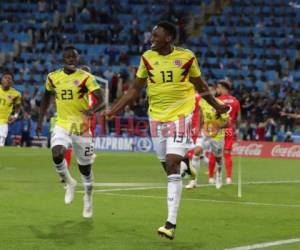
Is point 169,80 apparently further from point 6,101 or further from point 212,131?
point 6,101

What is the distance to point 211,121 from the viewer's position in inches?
790

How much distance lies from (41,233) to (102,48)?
3600 cm

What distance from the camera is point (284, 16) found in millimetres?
46188

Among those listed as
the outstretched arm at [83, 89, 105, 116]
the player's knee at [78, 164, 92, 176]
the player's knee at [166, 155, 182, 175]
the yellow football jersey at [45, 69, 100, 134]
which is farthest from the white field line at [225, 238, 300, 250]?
the yellow football jersey at [45, 69, 100, 134]

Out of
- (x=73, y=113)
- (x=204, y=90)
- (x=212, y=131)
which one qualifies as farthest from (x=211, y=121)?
(x=204, y=90)

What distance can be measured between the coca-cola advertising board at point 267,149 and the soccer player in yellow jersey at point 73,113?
21.6 m

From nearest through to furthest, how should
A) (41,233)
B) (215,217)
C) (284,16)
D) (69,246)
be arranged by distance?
(69,246)
(41,233)
(215,217)
(284,16)

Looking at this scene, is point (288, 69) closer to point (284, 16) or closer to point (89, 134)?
point (284, 16)

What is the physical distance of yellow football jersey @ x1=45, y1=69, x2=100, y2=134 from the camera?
13094 millimetres

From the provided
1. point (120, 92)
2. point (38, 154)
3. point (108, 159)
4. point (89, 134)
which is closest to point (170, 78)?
point (89, 134)

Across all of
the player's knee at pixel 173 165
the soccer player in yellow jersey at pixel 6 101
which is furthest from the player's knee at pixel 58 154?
the soccer player in yellow jersey at pixel 6 101

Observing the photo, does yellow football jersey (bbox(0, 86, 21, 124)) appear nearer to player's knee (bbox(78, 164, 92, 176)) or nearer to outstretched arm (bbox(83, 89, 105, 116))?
outstretched arm (bbox(83, 89, 105, 116))

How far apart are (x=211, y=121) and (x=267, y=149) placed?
15693 mm

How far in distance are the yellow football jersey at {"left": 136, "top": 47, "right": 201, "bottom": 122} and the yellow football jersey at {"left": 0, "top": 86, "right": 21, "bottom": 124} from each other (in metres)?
11.0
